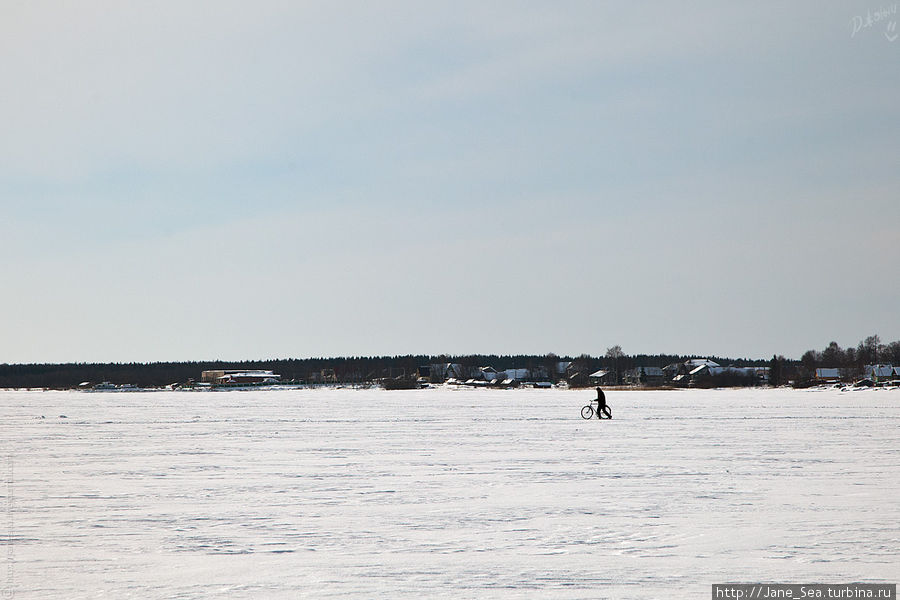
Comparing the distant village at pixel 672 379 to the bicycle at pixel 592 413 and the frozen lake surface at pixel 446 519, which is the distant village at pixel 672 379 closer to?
the bicycle at pixel 592 413

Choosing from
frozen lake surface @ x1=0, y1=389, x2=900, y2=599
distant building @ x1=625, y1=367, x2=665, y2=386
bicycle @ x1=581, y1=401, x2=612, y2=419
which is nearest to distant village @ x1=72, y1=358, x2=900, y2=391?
distant building @ x1=625, y1=367, x2=665, y2=386

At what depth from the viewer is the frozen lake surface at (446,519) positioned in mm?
7926

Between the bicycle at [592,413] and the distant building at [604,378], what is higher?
the bicycle at [592,413]

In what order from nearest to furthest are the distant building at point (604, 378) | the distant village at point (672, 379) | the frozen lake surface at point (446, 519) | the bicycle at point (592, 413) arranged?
the frozen lake surface at point (446, 519)
the bicycle at point (592, 413)
the distant village at point (672, 379)
the distant building at point (604, 378)

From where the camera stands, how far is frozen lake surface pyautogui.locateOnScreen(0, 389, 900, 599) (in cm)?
793

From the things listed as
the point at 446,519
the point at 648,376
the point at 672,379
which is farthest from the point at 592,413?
the point at 648,376

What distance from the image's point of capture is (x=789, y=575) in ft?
25.9

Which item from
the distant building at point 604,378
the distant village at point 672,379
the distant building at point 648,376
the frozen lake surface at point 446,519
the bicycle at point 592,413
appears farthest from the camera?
the distant building at point 604,378

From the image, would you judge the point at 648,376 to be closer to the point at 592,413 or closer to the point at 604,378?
the point at 604,378

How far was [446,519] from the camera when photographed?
11039mm

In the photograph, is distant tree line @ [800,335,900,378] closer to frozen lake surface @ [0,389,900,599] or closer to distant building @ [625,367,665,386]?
distant building @ [625,367,665,386]

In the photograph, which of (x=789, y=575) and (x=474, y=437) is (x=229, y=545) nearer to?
(x=789, y=575)

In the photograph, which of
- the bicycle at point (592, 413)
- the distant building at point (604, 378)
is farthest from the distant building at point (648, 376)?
the bicycle at point (592, 413)

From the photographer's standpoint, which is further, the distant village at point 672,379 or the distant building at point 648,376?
the distant building at point 648,376
